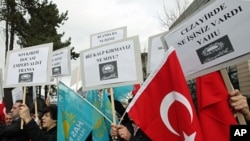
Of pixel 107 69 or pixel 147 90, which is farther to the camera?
pixel 107 69

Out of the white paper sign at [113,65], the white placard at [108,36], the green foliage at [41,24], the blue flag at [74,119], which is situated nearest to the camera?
the white paper sign at [113,65]

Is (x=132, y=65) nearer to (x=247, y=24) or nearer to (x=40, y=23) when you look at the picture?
(x=247, y=24)

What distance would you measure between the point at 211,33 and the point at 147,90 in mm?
672

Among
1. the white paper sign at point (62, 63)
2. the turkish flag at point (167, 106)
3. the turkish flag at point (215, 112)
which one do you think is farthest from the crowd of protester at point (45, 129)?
the white paper sign at point (62, 63)

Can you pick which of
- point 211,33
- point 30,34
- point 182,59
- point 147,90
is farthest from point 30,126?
point 30,34

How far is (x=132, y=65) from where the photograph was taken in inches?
156

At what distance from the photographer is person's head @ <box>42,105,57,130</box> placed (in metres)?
5.05

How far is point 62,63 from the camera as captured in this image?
7.46 m

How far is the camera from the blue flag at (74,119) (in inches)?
188

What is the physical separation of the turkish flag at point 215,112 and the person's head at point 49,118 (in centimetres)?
262

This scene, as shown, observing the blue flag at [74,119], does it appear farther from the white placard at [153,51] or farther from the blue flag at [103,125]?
the white placard at [153,51]

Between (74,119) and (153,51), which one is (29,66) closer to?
(74,119)

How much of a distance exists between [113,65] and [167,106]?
49.4 inches

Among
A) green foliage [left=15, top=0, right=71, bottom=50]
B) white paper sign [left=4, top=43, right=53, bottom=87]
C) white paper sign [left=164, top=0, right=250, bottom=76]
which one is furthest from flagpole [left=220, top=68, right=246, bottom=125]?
green foliage [left=15, top=0, right=71, bottom=50]
